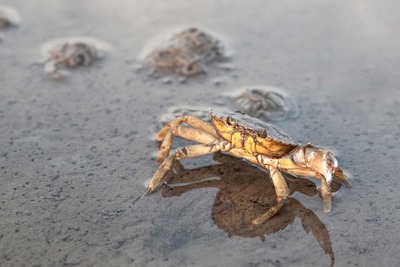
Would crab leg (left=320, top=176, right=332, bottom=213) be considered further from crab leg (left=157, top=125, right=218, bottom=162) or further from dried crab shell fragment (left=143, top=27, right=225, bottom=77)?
dried crab shell fragment (left=143, top=27, right=225, bottom=77)

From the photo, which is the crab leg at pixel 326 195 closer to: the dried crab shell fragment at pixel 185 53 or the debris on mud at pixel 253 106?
the debris on mud at pixel 253 106

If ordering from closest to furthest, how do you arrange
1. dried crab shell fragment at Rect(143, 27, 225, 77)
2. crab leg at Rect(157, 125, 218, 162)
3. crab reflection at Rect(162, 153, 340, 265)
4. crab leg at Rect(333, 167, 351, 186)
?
crab reflection at Rect(162, 153, 340, 265) < crab leg at Rect(333, 167, 351, 186) < crab leg at Rect(157, 125, 218, 162) < dried crab shell fragment at Rect(143, 27, 225, 77)

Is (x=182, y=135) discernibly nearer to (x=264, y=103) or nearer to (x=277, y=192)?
(x=277, y=192)

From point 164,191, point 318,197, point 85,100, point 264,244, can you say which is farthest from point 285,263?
point 85,100

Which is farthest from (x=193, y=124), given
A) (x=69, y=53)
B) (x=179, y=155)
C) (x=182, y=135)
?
(x=69, y=53)

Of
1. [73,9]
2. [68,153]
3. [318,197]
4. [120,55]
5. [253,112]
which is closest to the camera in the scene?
[318,197]

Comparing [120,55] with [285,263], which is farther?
[120,55]

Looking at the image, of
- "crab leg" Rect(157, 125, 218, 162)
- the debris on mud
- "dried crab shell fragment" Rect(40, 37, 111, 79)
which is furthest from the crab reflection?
"dried crab shell fragment" Rect(40, 37, 111, 79)

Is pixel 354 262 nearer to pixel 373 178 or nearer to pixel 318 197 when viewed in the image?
pixel 318 197
